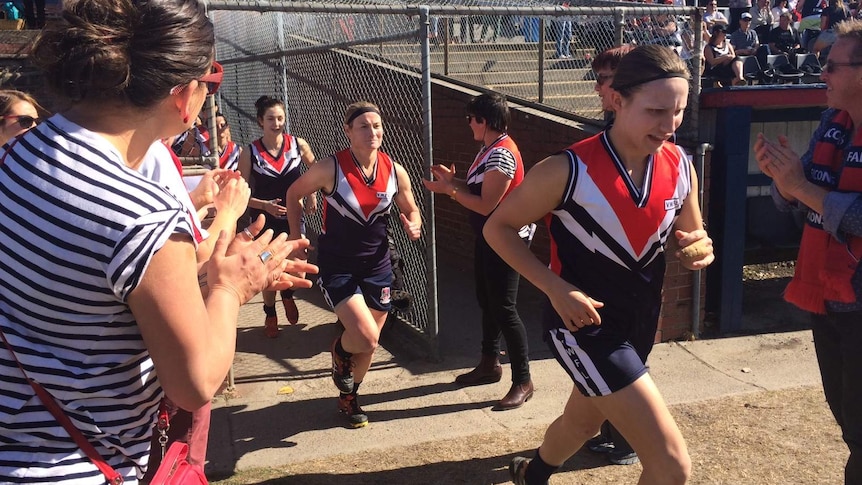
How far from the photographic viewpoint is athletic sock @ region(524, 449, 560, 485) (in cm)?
353

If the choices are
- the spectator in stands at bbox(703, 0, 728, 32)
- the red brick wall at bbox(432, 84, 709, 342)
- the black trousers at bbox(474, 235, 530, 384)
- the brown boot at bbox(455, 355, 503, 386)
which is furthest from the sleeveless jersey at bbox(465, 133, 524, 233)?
the spectator in stands at bbox(703, 0, 728, 32)

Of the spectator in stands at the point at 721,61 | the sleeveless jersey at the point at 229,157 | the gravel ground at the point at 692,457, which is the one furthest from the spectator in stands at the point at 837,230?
the spectator in stands at the point at 721,61

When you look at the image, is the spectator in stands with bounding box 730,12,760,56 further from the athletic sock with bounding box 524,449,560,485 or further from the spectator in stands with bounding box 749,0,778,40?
the athletic sock with bounding box 524,449,560,485

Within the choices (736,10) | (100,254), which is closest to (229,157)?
(100,254)

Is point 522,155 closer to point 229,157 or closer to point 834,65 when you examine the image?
point 229,157

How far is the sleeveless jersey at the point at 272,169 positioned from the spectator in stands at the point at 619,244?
4125 millimetres

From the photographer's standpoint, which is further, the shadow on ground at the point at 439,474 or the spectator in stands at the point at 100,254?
the shadow on ground at the point at 439,474

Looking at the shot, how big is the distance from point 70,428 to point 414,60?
30.5 ft

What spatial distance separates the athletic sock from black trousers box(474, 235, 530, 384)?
1488 mm

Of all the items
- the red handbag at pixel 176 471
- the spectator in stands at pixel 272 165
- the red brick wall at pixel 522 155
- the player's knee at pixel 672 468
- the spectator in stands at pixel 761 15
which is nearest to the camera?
the red handbag at pixel 176 471

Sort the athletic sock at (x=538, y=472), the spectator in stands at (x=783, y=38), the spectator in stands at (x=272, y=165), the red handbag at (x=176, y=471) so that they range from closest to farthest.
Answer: the red handbag at (x=176, y=471)
the athletic sock at (x=538, y=472)
the spectator in stands at (x=272, y=165)
the spectator in stands at (x=783, y=38)

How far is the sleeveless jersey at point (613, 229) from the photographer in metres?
2.98

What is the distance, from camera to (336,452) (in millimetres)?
4543

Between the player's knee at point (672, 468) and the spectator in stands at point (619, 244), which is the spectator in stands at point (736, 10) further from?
the player's knee at point (672, 468)
